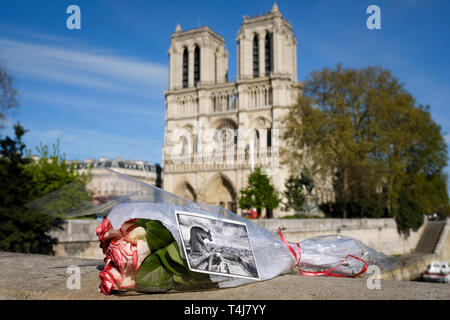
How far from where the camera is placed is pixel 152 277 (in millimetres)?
1946

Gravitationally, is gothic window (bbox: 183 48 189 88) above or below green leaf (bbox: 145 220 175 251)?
above

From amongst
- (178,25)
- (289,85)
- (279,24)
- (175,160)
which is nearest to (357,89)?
(289,85)

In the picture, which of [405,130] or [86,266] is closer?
[86,266]

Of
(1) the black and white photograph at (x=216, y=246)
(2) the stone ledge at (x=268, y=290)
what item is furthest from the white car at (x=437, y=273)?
(1) the black and white photograph at (x=216, y=246)

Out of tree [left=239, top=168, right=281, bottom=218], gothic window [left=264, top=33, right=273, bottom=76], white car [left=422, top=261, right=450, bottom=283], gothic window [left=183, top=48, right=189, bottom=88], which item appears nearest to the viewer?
white car [left=422, top=261, right=450, bottom=283]

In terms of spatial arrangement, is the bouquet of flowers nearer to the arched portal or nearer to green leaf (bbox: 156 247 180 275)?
green leaf (bbox: 156 247 180 275)

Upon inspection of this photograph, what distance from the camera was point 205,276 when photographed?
1997mm

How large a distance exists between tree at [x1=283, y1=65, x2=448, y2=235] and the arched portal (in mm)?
16941

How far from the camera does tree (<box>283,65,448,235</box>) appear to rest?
72.5 ft

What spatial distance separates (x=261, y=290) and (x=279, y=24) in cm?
4206

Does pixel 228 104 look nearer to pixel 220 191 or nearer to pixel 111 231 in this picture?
pixel 220 191

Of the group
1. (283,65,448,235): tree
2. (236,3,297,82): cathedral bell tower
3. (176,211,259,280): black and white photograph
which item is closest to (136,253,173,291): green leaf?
(176,211,259,280): black and white photograph

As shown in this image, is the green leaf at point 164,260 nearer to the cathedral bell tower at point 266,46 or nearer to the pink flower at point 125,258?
the pink flower at point 125,258

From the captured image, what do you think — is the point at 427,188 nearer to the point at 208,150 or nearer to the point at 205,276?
the point at 208,150
